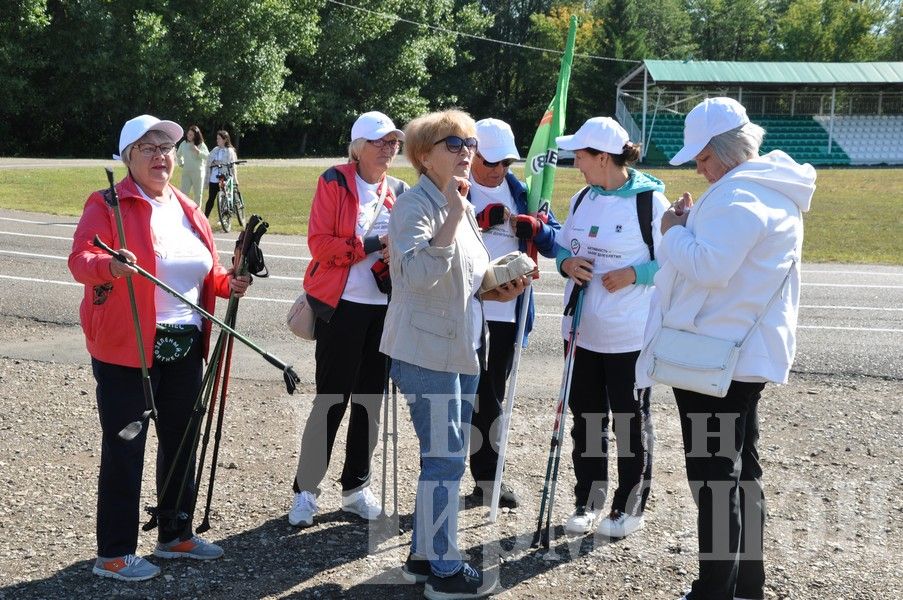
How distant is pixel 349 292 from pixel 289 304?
6.33 metres

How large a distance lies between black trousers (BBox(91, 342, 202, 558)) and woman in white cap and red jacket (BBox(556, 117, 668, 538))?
6.18 ft

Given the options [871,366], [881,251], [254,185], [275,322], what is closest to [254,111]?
[254,185]

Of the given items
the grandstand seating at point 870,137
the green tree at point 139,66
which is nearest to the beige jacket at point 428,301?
the green tree at point 139,66

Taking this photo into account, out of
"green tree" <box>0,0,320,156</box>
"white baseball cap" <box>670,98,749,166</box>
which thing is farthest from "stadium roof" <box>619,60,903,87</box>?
"white baseball cap" <box>670,98,749,166</box>

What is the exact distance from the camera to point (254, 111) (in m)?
45.2

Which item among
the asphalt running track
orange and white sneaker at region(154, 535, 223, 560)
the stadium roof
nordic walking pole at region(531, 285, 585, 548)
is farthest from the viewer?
the stadium roof

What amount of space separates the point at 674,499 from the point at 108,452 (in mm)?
2917

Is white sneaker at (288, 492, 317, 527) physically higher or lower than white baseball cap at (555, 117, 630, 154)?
lower

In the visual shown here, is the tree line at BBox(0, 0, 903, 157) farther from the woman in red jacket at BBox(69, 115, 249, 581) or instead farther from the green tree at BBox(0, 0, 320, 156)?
the woman in red jacket at BBox(69, 115, 249, 581)

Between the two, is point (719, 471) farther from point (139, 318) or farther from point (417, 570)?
point (139, 318)

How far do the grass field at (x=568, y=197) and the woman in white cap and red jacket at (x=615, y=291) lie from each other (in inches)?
444

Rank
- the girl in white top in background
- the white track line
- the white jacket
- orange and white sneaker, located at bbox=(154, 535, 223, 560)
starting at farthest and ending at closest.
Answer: the girl in white top in background, the white track line, orange and white sneaker, located at bbox=(154, 535, 223, 560), the white jacket

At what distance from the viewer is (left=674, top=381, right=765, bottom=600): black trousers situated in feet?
13.1

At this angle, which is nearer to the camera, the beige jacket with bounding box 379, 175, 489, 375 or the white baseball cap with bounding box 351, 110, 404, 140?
the beige jacket with bounding box 379, 175, 489, 375
